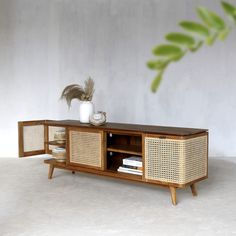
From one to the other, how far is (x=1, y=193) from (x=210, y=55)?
3.29 metres

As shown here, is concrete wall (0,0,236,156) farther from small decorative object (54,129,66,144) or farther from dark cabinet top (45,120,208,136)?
dark cabinet top (45,120,208,136)

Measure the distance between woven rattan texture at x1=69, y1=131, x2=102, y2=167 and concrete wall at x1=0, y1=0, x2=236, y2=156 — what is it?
1.75 m

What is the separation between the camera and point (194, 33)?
386 mm

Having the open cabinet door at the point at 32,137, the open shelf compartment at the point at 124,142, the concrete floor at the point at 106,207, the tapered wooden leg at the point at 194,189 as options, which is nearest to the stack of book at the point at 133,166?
the open shelf compartment at the point at 124,142

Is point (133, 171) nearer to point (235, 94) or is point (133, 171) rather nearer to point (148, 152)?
point (148, 152)

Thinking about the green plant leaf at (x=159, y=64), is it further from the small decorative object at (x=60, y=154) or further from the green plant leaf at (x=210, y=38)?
the small decorative object at (x=60, y=154)

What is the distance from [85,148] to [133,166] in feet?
1.86

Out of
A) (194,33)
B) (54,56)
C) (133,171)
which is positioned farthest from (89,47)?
(194,33)

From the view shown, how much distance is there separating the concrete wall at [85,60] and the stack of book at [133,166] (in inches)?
79.6

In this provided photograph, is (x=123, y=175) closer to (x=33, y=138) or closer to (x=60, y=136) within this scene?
(x=60, y=136)

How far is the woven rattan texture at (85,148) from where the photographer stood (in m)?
3.66

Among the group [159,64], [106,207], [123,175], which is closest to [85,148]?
[123,175]

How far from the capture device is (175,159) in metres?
3.10

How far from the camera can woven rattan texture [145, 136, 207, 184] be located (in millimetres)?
3072
